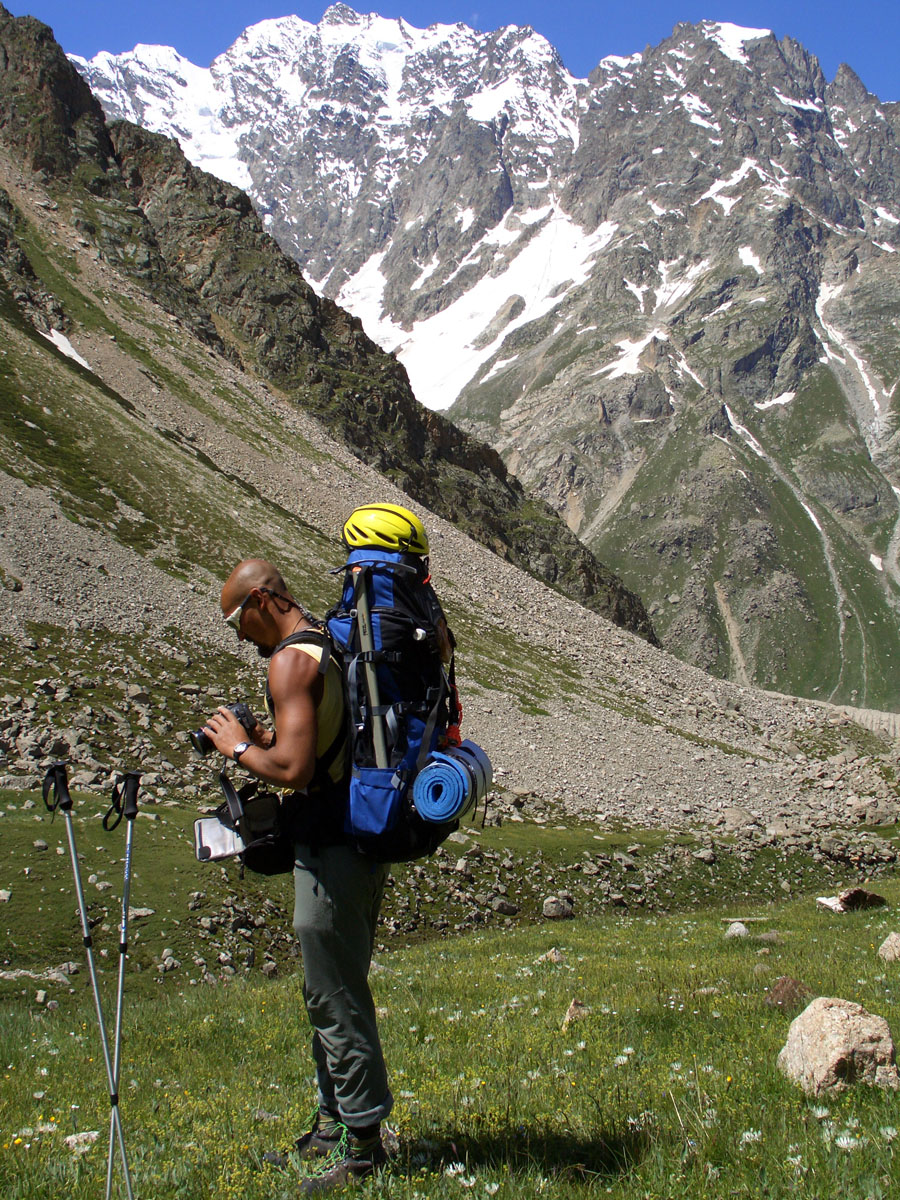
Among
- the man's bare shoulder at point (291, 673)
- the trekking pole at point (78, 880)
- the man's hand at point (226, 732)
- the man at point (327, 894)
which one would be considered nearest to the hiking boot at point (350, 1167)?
the man at point (327, 894)

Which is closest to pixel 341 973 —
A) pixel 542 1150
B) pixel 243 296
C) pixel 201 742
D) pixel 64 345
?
pixel 542 1150

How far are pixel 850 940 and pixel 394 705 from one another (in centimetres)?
1134

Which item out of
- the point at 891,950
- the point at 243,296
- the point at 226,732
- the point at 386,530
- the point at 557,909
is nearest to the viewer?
the point at 226,732

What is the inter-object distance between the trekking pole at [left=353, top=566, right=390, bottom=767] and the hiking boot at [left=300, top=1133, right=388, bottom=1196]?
89.8 inches

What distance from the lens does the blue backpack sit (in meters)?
5.07

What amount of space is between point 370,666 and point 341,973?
1.91m

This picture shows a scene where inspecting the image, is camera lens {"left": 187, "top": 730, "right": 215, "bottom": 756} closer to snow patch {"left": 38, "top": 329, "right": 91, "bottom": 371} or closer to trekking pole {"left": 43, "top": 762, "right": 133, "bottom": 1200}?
trekking pole {"left": 43, "top": 762, "right": 133, "bottom": 1200}

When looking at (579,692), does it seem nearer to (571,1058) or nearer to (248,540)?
(248,540)

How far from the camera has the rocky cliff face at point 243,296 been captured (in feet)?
256

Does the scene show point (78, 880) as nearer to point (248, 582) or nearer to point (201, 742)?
point (201, 742)

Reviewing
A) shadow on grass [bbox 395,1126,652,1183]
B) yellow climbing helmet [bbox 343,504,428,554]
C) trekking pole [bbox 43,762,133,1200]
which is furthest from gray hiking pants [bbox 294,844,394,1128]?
yellow climbing helmet [bbox 343,504,428,554]

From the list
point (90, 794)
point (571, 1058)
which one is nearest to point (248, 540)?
point (90, 794)

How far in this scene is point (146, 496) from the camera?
45438 mm

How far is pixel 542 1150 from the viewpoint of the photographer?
5.10 metres
